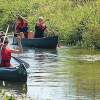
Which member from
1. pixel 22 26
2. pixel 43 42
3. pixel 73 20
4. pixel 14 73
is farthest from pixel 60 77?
pixel 22 26

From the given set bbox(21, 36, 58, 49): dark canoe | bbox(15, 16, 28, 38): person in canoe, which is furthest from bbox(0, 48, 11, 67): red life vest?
bbox(15, 16, 28, 38): person in canoe

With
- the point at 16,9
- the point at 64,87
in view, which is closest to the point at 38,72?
the point at 64,87

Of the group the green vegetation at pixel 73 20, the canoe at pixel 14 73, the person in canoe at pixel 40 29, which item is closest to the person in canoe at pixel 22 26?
the person in canoe at pixel 40 29

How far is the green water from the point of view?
49.5 ft

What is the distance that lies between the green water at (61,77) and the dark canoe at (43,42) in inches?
75.0

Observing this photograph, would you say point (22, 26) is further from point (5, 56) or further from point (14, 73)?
point (14, 73)

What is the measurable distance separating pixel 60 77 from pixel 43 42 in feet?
34.3

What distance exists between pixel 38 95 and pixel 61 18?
16.0 m

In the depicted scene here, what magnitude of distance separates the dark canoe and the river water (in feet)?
6.24

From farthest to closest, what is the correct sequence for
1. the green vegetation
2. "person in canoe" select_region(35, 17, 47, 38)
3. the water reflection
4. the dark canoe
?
"person in canoe" select_region(35, 17, 47, 38) < the dark canoe < the green vegetation < the water reflection

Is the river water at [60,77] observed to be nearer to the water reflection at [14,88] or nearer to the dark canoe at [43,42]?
the water reflection at [14,88]

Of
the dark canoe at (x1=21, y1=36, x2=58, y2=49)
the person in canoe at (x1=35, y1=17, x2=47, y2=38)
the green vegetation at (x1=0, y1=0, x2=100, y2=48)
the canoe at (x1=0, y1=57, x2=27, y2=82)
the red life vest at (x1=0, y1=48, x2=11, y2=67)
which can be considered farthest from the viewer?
the person in canoe at (x1=35, y1=17, x2=47, y2=38)

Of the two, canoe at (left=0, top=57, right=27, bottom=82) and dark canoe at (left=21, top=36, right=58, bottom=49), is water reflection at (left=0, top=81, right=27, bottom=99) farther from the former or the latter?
dark canoe at (left=21, top=36, right=58, bottom=49)

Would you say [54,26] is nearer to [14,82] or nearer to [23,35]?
[23,35]
